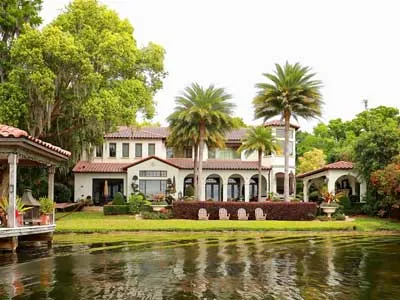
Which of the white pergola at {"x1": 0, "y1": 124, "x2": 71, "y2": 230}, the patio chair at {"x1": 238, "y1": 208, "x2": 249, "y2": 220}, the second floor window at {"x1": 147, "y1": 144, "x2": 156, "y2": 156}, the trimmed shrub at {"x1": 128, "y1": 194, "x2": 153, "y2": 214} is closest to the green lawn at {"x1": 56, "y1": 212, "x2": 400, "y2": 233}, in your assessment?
the patio chair at {"x1": 238, "y1": 208, "x2": 249, "y2": 220}

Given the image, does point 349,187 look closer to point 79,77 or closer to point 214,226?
point 214,226

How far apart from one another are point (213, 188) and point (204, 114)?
14042 mm

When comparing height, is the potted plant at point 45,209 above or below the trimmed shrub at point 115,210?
above

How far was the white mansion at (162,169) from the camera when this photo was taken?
4631 centimetres

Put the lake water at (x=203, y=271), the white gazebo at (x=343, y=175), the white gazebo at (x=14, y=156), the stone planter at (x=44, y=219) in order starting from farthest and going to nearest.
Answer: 1. the white gazebo at (x=343, y=175)
2. the stone planter at (x=44, y=219)
3. the white gazebo at (x=14, y=156)
4. the lake water at (x=203, y=271)

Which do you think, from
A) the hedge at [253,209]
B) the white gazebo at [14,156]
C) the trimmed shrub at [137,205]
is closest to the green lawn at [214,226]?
the hedge at [253,209]

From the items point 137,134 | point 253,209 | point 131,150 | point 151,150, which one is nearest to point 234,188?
point 151,150

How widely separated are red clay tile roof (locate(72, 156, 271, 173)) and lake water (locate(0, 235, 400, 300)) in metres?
24.6

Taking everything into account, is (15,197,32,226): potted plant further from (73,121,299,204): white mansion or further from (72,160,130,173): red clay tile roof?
(72,160,130,173): red clay tile roof

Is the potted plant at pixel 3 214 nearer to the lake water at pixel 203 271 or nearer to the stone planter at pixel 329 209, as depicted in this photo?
the lake water at pixel 203 271

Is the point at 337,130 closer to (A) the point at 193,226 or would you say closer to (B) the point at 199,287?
(A) the point at 193,226

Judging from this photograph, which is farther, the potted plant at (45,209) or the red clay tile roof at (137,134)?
the red clay tile roof at (137,134)

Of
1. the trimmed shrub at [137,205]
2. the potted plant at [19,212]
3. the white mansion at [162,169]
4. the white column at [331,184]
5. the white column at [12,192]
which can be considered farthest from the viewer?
the white mansion at [162,169]

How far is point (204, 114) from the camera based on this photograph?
125 feet
